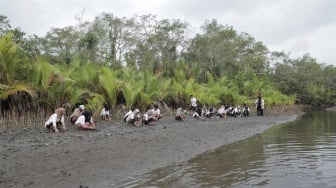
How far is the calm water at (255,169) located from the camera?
7.21 meters

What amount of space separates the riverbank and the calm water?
0.60 m

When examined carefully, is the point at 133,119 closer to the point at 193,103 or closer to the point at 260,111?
the point at 193,103

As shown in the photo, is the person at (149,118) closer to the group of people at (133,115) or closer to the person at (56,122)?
the group of people at (133,115)

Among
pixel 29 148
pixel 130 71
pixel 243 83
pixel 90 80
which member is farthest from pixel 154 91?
pixel 243 83

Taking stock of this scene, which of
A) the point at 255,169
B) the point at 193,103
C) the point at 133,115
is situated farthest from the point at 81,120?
the point at 193,103

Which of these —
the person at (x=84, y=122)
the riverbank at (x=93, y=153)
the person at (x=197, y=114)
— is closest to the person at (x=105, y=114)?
the riverbank at (x=93, y=153)

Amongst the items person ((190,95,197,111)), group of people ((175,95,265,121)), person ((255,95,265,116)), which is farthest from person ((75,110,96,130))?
person ((255,95,265,116))

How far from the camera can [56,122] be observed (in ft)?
43.5

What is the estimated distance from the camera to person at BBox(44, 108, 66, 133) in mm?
12930

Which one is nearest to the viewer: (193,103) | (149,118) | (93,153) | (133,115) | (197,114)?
(93,153)

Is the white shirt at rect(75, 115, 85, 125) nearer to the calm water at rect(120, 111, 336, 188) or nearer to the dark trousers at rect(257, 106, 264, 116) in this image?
the calm water at rect(120, 111, 336, 188)

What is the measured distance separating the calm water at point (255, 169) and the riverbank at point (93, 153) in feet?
1.97

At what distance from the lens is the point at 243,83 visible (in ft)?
118

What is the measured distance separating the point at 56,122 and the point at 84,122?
1008mm
